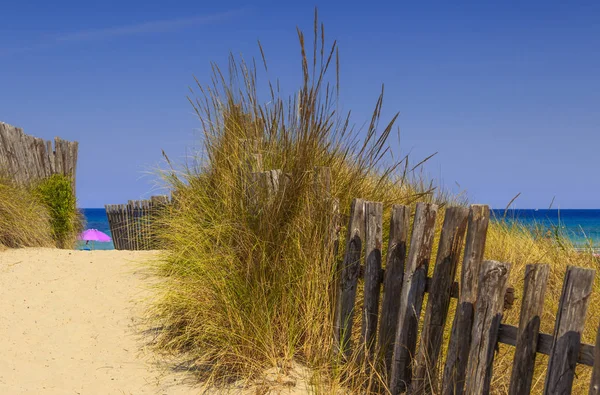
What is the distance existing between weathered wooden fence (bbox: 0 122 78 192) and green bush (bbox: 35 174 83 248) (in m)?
0.23

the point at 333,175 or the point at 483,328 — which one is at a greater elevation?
the point at 333,175

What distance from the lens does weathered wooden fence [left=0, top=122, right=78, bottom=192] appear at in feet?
28.5

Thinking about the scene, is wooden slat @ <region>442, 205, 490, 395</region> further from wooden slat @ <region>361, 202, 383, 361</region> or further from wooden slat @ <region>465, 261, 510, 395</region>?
wooden slat @ <region>361, 202, 383, 361</region>

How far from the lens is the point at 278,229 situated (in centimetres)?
367

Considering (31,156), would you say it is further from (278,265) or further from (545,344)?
(545,344)

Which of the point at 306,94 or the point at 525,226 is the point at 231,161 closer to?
the point at 306,94

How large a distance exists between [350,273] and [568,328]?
139 centimetres

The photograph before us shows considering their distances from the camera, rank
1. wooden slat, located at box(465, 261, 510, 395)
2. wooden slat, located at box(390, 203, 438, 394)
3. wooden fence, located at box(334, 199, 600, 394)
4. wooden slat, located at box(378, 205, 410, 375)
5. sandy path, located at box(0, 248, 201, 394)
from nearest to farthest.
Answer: wooden fence, located at box(334, 199, 600, 394) < wooden slat, located at box(465, 261, 510, 395) < wooden slat, located at box(390, 203, 438, 394) < wooden slat, located at box(378, 205, 410, 375) < sandy path, located at box(0, 248, 201, 394)

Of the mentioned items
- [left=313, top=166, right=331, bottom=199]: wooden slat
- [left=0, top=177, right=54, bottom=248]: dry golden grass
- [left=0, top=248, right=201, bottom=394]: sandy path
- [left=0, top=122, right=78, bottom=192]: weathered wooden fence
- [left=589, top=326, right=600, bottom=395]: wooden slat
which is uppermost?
[left=0, top=122, right=78, bottom=192]: weathered wooden fence

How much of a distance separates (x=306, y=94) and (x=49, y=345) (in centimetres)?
306

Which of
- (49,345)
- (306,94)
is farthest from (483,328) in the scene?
(49,345)

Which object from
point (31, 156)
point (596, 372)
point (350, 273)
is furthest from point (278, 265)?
point (31, 156)

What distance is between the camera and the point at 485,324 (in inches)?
110

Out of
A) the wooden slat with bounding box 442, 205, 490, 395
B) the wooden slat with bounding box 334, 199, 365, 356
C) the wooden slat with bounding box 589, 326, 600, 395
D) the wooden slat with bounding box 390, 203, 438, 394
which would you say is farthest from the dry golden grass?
the wooden slat with bounding box 589, 326, 600, 395
